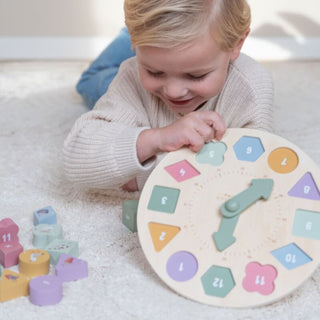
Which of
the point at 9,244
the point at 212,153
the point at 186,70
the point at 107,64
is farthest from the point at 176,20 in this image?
the point at 107,64

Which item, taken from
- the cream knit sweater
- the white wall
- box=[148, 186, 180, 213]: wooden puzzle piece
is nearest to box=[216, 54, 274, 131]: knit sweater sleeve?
the cream knit sweater

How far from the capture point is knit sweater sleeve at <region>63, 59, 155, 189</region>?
3.07 feet

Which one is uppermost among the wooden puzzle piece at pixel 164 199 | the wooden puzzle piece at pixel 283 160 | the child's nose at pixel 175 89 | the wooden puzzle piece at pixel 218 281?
the child's nose at pixel 175 89

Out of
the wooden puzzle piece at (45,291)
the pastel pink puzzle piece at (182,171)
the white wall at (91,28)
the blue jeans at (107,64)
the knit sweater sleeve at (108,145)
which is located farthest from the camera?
the white wall at (91,28)

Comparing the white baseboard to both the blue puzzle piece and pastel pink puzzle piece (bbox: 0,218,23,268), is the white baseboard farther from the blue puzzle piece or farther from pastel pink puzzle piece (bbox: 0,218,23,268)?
the blue puzzle piece

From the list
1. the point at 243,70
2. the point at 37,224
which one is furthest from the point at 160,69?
the point at 37,224

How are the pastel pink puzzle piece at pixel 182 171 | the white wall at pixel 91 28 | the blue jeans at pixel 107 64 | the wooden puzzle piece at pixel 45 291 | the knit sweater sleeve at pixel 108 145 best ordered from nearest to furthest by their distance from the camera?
the wooden puzzle piece at pixel 45 291 < the pastel pink puzzle piece at pixel 182 171 < the knit sweater sleeve at pixel 108 145 < the blue jeans at pixel 107 64 < the white wall at pixel 91 28

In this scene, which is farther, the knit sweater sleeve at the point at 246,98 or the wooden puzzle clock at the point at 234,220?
the knit sweater sleeve at the point at 246,98

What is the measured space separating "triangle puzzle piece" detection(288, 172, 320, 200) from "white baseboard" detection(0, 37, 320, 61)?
Result: 1.41 meters

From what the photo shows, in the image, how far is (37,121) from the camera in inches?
56.2

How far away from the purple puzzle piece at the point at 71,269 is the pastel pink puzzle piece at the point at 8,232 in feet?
0.32

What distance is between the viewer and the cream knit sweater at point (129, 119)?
3.09 feet

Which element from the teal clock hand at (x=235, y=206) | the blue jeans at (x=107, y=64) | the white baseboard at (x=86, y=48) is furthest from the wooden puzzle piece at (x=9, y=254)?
the white baseboard at (x=86, y=48)

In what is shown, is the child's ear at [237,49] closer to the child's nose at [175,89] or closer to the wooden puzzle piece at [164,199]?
the child's nose at [175,89]
